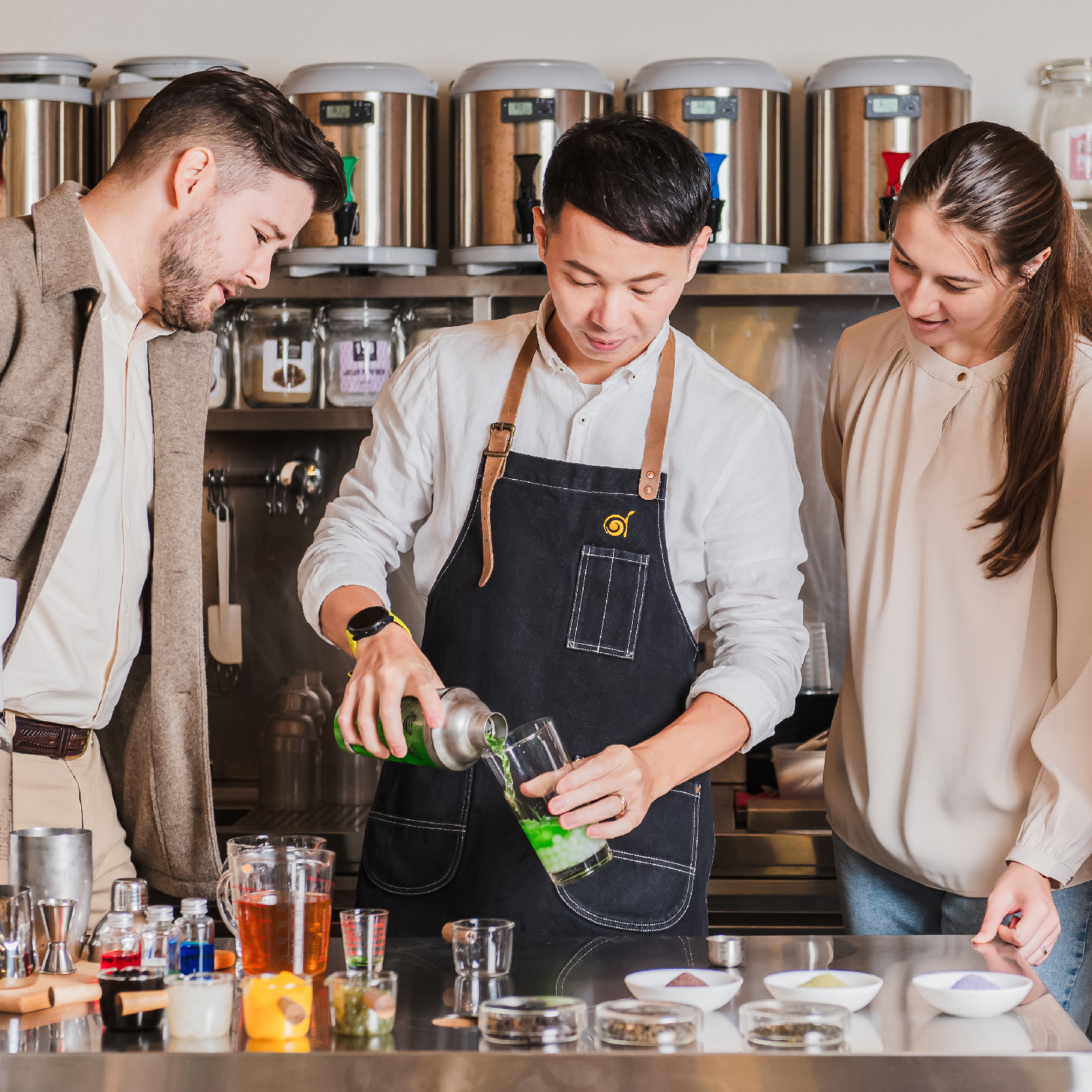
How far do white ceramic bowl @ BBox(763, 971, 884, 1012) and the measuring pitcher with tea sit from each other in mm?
389

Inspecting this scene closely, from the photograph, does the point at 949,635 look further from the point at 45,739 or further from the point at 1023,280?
the point at 45,739

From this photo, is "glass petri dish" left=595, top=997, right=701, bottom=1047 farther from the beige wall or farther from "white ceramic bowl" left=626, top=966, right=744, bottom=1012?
the beige wall

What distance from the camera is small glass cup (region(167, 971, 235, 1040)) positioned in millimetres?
1008

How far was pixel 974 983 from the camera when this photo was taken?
111 centimetres

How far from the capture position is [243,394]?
2922 millimetres

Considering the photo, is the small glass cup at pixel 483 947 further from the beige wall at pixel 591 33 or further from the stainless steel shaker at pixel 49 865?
the beige wall at pixel 591 33

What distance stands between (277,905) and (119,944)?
13cm

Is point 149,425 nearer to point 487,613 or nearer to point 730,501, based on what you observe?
point 487,613

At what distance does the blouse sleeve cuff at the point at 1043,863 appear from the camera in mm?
1467

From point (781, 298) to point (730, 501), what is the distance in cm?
161

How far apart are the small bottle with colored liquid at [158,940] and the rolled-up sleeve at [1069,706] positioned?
0.92m

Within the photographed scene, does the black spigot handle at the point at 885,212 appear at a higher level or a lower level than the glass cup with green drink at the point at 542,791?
higher

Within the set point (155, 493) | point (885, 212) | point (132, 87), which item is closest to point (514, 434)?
point (155, 493)

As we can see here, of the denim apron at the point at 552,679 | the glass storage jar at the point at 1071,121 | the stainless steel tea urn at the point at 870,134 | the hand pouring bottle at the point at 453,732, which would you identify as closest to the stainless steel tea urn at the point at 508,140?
the stainless steel tea urn at the point at 870,134
